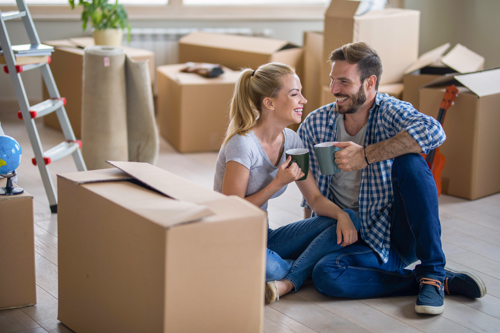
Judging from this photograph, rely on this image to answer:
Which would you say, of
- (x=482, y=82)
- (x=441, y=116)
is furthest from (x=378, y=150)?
(x=482, y=82)

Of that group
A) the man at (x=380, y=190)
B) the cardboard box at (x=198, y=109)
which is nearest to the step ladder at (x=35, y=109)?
the cardboard box at (x=198, y=109)

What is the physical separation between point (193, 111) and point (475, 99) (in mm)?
1820

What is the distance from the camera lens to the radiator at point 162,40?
4.98m

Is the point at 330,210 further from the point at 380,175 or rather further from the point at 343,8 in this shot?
the point at 343,8

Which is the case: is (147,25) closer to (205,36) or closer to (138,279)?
(205,36)

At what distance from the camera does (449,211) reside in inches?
116

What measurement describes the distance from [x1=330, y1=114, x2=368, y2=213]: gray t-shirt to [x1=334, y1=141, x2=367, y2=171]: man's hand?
0.17 metres

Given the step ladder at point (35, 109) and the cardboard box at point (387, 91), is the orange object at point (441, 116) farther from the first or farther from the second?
the step ladder at point (35, 109)

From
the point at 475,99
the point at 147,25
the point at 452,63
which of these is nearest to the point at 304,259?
the point at 475,99

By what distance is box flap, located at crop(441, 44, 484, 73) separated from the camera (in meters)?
3.46

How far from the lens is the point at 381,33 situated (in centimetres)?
363

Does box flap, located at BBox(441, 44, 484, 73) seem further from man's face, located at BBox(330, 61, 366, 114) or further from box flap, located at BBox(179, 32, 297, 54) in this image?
man's face, located at BBox(330, 61, 366, 114)

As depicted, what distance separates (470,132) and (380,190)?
47.5 inches

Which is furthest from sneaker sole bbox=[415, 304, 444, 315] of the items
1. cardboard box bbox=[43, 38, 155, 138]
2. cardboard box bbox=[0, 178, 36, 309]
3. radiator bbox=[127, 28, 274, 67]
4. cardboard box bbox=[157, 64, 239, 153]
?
radiator bbox=[127, 28, 274, 67]
